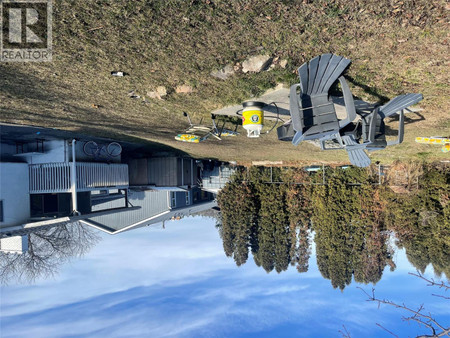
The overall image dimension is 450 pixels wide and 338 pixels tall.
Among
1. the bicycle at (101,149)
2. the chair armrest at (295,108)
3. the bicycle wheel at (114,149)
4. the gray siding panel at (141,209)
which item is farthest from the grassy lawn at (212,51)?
the gray siding panel at (141,209)

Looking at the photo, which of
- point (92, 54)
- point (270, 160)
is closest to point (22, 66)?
point (92, 54)

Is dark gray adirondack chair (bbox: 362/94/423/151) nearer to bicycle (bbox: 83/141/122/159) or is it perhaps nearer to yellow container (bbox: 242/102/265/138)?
yellow container (bbox: 242/102/265/138)

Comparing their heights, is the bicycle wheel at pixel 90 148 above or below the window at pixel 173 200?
above

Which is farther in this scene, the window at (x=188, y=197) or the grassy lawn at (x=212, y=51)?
the window at (x=188, y=197)

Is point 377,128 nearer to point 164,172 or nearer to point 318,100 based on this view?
point 318,100

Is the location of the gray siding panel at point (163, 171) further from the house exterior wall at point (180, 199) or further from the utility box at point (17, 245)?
the utility box at point (17, 245)

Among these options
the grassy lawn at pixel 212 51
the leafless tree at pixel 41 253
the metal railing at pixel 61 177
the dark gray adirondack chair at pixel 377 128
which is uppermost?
the grassy lawn at pixel 212 51

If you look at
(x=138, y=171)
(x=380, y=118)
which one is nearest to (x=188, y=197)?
(x=138, y=171)
